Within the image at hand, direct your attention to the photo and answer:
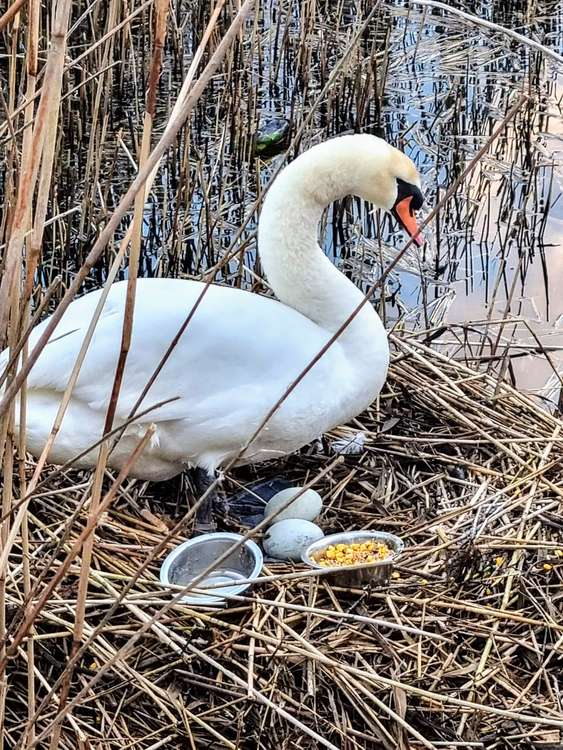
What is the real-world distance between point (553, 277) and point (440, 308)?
64cm

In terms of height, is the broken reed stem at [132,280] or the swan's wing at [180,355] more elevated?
the broken reed stem at [132,280]

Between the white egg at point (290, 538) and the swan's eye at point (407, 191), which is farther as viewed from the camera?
the swan's eye at point (407, 191)

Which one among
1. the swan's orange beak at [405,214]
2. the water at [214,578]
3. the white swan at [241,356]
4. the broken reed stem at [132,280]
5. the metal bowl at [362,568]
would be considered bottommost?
the water at [214,578]

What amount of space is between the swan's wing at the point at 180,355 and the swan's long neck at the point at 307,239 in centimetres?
26

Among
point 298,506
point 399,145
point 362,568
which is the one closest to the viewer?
point 362,568

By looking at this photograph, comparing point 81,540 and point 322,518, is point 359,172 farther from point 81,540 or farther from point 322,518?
point 81,540

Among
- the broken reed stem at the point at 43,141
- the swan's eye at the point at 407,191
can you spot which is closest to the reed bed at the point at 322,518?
the broken reed stem at the point at 43,141

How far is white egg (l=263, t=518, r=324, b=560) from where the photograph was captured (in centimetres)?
293

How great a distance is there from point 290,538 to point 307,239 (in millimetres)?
878

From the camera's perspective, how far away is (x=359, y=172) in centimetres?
315

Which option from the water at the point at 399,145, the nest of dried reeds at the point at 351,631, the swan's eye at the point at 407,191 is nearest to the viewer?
the nest of dried reeds at the point at 351,631

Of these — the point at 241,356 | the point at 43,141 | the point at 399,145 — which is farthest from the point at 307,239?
the point at 399,145

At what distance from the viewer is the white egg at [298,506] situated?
3.04 m

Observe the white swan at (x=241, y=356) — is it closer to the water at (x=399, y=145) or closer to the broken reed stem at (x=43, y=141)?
the water at (x=399, y=145)
